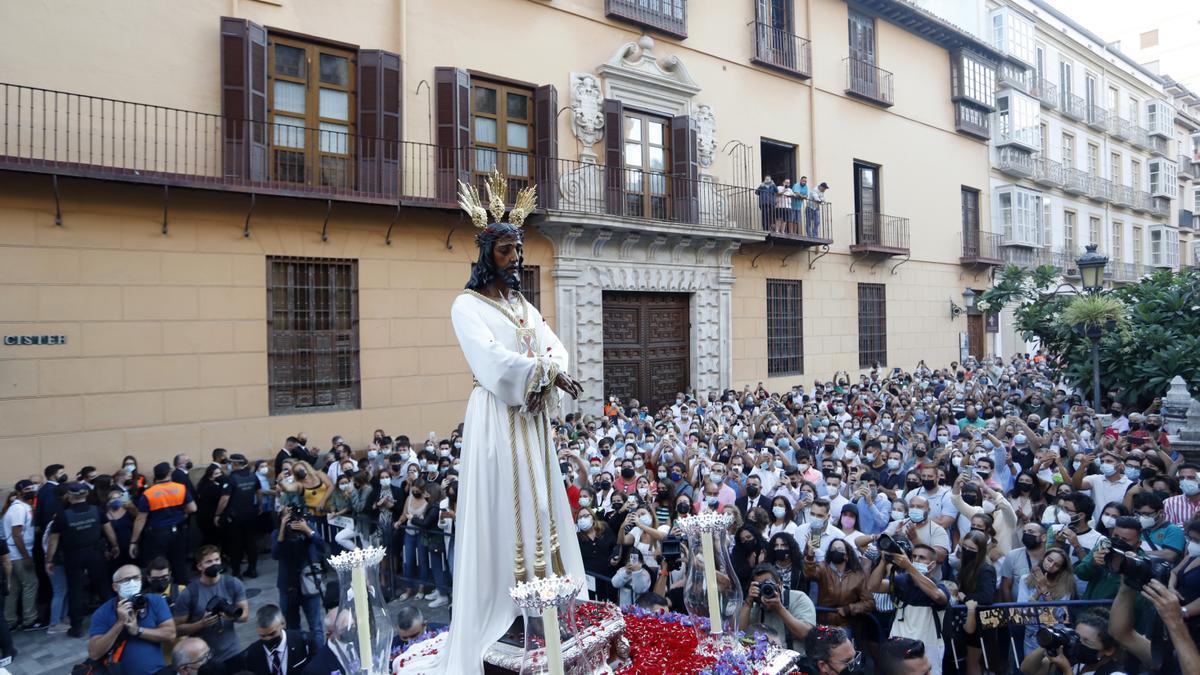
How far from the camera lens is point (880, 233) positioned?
19859mm

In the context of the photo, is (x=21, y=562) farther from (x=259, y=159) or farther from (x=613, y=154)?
(x=613, y=154)

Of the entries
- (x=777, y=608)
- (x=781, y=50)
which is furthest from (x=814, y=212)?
(x=777, y=608)

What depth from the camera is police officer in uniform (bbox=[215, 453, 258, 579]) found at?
310 inches

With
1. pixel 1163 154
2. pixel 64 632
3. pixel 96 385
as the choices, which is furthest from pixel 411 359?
pixel 1163 154

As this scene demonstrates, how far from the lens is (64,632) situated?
673 cm

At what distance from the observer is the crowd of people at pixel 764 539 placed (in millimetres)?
4438

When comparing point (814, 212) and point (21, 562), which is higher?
point (814, 212)

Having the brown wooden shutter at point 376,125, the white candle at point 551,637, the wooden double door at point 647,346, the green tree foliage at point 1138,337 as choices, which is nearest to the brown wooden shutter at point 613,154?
the wooden double door at point 647,346

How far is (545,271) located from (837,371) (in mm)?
9064

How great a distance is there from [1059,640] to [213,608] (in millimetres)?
5223

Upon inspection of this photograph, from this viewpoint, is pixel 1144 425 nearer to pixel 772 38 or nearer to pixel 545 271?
pixel 545 271

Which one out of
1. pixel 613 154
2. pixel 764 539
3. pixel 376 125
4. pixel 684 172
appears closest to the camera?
pixel 764 539

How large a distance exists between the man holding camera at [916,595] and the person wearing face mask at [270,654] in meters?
3.74

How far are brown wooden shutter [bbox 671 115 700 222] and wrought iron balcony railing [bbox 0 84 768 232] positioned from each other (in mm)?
624
